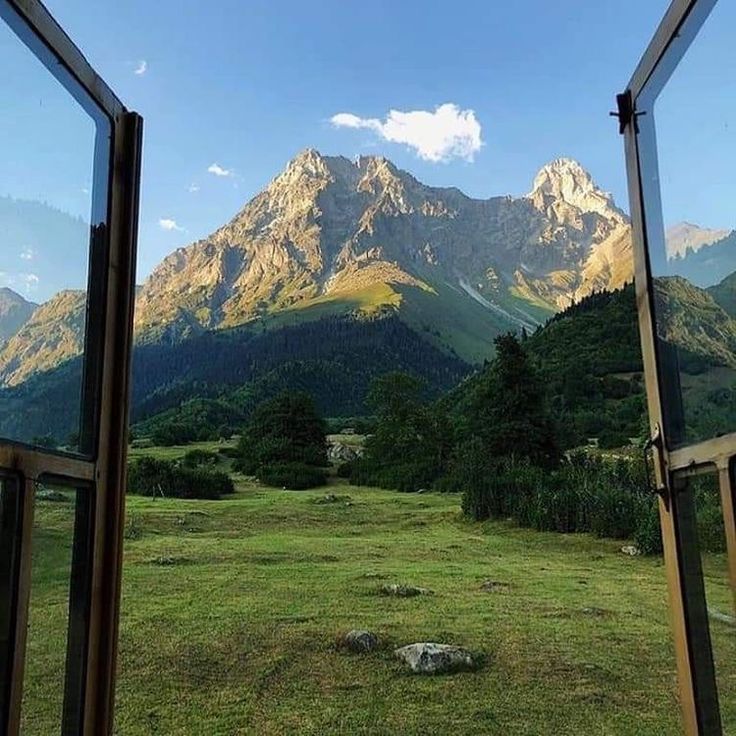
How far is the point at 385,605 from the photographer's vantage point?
399cm

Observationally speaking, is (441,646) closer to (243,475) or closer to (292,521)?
(292,521)

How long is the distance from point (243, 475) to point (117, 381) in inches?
269

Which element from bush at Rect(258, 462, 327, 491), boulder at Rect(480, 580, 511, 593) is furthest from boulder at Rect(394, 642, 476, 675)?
bush at Rect(258, 462, 327, 491)

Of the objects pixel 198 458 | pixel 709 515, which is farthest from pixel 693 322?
pixel 198 458

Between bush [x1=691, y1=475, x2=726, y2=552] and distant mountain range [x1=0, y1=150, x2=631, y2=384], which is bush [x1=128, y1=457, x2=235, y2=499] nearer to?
bush [x1=691, y1=475, x2=726, y2=552]

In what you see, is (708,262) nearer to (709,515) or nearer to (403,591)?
(709,515)

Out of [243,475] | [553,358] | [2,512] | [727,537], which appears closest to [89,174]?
[2,512]

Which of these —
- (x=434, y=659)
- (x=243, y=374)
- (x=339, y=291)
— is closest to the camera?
(x=434, y=659)

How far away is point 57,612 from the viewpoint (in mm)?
983

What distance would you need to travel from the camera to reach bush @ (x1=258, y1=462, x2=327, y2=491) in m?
7.59

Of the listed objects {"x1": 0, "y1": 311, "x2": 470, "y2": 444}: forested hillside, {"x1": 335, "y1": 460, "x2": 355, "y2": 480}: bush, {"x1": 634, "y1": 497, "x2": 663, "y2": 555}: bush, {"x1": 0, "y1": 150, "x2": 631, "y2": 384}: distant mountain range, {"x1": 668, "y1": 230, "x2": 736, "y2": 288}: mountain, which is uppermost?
{"x1": 0, "y1": 150, "x2": 631, "y2": 384}: distant mountain range

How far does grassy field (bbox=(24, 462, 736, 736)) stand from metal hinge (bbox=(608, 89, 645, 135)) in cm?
74

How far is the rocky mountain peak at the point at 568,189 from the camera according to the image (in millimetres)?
74000

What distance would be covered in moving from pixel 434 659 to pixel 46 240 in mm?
2576
